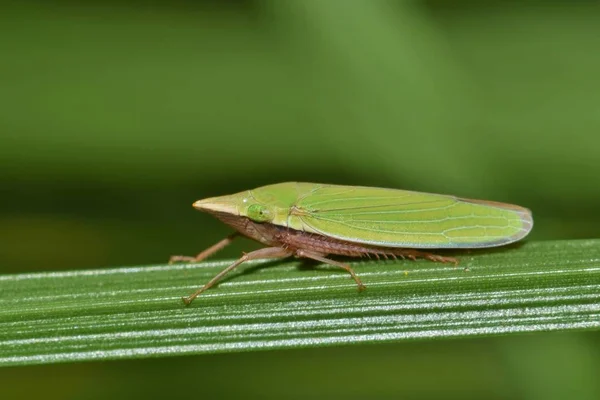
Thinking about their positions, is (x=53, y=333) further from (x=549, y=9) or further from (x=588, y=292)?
(x=549, y=9)

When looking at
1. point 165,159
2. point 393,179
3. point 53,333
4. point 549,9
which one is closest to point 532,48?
point 549,9

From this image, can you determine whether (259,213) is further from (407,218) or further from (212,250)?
(407,218)

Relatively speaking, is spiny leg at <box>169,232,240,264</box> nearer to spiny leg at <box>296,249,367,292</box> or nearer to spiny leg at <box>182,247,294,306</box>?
spiny leg at <box>182,247,294,306</box>

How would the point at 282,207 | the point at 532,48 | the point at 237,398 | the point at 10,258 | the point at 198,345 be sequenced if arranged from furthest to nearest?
the point at 10,258, the point at 532,48, the point at 237,398, the point at 282,207, the point at 198,345

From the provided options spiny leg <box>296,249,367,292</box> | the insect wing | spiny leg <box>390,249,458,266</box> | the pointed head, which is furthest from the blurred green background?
spiny leg <box>296,249,367,292</box>

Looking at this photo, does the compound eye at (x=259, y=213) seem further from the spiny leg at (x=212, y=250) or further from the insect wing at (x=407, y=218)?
the spiny leg at (x=212, y=250)
